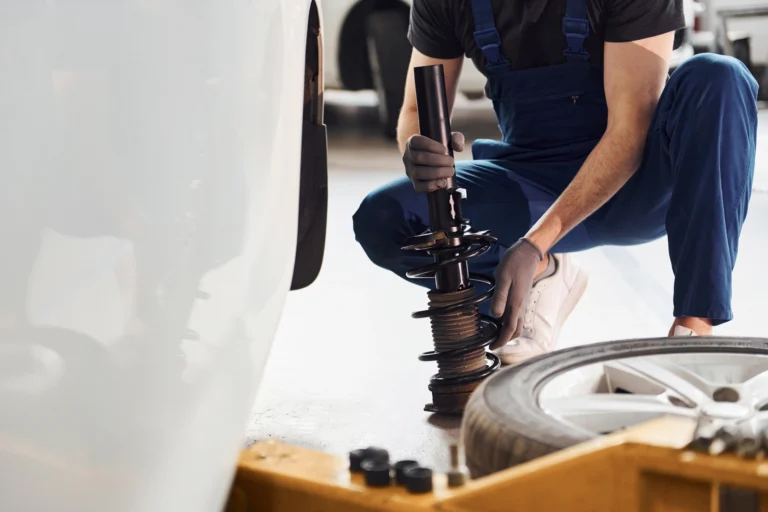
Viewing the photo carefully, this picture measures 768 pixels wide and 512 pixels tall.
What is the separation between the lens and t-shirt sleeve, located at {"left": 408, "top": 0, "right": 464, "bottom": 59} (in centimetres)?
232

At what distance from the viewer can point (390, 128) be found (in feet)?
20.4

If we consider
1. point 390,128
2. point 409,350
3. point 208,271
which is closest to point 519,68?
point 409,350

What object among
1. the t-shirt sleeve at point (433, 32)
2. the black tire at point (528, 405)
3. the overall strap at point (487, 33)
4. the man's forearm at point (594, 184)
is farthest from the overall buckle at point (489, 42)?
the black tire at point (528, 405)

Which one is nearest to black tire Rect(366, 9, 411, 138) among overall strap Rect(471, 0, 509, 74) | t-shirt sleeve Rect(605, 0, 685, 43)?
overall strap Rect(471, 0, 509, 74)

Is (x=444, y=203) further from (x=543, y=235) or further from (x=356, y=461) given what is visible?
(x=356, y=461)

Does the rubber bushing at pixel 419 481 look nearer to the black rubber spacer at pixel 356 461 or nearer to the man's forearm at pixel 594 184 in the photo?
the black rubber spacer at pixel 356 461

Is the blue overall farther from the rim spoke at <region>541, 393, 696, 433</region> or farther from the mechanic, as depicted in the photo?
the rim spoke at <region>541, 393, 696, 433</region>

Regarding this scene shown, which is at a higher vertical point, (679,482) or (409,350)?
(679,482)

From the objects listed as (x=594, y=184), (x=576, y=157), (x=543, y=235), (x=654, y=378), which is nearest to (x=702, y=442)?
(x=654, y=378)

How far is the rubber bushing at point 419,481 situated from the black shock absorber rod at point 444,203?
0.73 metres

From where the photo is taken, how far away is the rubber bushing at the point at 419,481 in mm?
1060

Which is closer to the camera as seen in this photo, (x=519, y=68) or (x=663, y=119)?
(x=663, y=119)

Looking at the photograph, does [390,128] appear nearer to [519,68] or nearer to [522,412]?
[519,68]

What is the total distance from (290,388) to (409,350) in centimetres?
38
